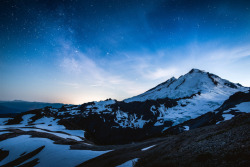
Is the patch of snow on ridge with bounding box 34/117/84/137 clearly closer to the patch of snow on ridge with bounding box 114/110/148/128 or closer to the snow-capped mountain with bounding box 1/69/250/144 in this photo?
the snow-capped mountain with bounding box 1/69/250/144

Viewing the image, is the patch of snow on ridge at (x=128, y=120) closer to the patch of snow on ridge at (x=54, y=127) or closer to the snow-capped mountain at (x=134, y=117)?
the snow-capped mountain at (x=134, y=117)

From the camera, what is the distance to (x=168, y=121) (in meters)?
124

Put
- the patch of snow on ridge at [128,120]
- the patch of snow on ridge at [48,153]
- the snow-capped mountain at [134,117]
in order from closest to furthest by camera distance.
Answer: the patch of snow on ridge at [48,153] < the snow-capped mountain at [134,117] < the patch of snow on ridge at [128,120]

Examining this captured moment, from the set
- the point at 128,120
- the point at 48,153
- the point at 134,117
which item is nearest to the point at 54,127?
the point at 48,153

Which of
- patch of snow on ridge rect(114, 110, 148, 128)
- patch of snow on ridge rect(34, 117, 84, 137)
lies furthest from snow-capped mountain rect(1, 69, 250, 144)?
patch of snow on ridge rect(34, 117, 84, 137)

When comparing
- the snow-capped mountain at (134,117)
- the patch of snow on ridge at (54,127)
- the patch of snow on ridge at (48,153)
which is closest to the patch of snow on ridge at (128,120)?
the snow-capped mountain at (134,117)

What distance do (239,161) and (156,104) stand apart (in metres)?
158

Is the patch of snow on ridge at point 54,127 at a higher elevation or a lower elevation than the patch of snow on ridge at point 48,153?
lower

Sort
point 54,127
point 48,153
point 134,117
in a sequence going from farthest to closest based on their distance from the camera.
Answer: point 134,117 → point 54,127 → point 48,153

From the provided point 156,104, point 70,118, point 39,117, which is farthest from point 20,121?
point 156,104

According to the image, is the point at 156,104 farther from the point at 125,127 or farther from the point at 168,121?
the point at 125,127

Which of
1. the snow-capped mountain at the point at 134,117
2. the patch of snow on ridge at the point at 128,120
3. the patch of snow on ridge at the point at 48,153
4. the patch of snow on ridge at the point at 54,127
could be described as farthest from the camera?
the patch of snow on ridge at the point at 128,120

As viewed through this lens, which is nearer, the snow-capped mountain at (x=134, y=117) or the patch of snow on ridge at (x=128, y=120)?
the snow-capped mountain at (x=134, y=117)

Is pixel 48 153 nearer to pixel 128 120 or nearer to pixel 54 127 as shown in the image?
pixel 54 127
